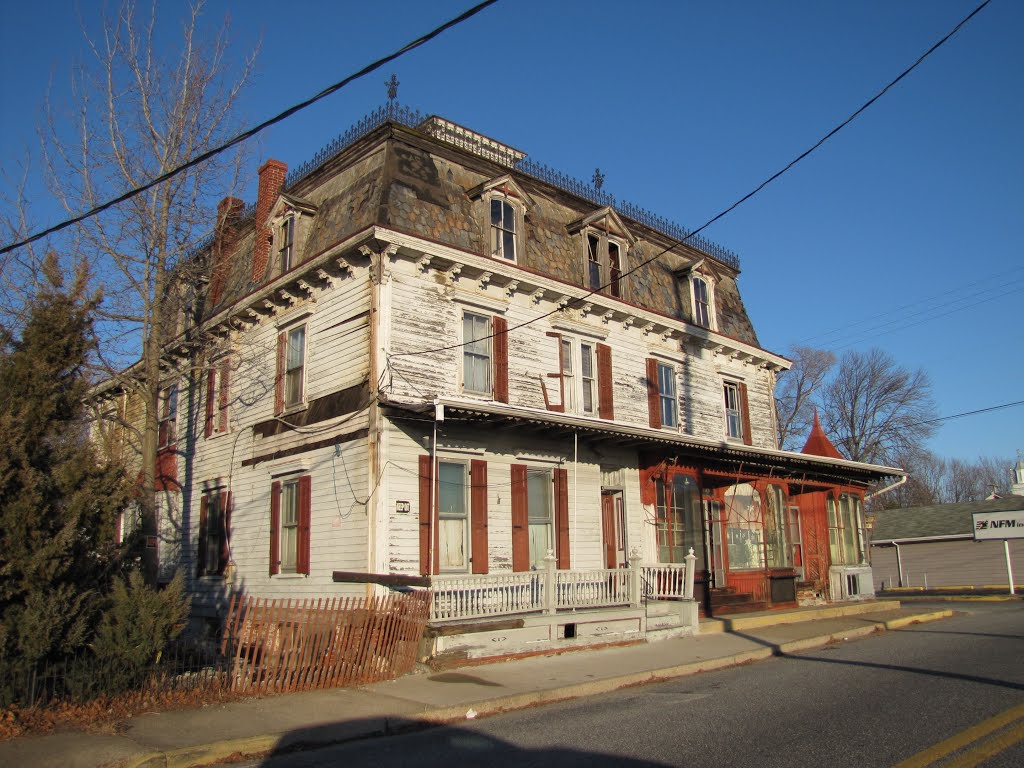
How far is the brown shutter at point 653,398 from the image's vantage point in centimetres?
2019

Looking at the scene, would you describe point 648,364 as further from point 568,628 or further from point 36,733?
point 36,733

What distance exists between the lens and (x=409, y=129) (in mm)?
16938

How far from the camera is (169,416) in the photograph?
22.2 m

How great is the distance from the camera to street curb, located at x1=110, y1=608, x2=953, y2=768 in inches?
293

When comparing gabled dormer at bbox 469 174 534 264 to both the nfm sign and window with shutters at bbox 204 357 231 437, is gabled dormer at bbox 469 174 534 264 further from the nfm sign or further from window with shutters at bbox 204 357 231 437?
the nfm sign

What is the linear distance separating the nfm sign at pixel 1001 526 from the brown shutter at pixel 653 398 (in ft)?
58.2

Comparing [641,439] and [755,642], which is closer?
[755,642]

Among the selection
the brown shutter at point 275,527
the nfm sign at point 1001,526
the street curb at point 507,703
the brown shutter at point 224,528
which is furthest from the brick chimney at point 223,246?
the nfm sign at point 1001,526

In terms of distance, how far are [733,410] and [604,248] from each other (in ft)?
22.3

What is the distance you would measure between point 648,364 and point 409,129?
320 inches

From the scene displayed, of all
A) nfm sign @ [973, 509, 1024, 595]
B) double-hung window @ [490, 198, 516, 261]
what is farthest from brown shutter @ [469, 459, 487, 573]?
nfm sign @ [973, 509, 1024, 595]

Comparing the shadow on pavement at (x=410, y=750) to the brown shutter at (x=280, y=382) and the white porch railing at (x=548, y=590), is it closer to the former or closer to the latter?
the white porch railing at (x=548, y=590)

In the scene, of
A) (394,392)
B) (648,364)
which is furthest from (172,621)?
(648,364)

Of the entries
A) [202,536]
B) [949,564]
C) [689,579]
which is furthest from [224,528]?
[949,564]
